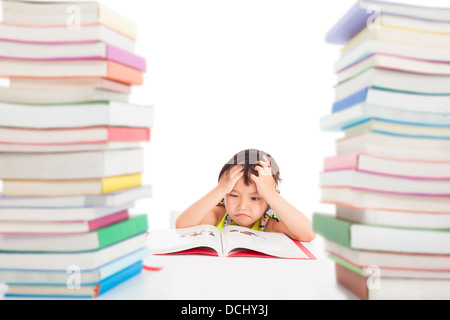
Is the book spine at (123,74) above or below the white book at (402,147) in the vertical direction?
above

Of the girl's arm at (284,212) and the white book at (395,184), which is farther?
the girl's arm at (284,212)

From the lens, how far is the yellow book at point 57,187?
0.97 meters

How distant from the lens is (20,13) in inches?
38.8

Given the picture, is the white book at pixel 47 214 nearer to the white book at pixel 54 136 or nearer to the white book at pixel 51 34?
the white book at pixel 54 136

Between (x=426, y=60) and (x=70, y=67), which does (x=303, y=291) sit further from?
(x=70, y=67)

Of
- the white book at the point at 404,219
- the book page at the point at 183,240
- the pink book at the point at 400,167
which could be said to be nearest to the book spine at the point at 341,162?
the pink book at the point at 400,167

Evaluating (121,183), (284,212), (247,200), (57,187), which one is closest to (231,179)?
(247,200)

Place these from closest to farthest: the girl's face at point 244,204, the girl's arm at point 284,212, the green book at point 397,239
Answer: the green book at point 397,239
the girl's arm at point 284,212
the girl's face at point 244,204

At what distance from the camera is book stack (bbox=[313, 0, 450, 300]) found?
0.92 meters

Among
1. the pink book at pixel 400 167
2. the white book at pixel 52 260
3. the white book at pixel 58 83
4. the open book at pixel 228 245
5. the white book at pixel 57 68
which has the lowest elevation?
the open book at pixel 228 245

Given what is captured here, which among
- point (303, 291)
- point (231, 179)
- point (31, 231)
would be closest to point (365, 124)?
point (303, 291)

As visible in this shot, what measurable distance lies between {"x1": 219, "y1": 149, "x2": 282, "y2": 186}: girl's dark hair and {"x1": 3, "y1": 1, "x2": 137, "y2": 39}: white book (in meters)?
1.07

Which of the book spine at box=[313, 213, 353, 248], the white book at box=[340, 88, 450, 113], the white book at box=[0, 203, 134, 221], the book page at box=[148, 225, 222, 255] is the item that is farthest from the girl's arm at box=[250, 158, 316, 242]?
the white book at box=[0, 203, 134, 221]

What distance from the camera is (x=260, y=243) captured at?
137cm
